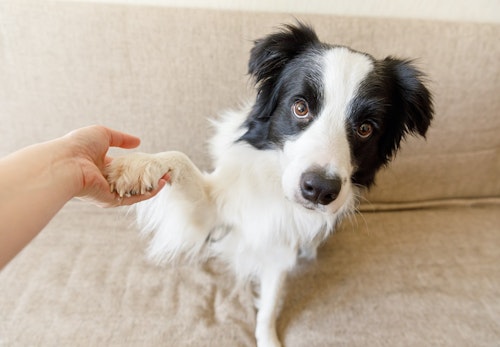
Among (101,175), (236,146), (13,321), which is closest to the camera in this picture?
(101,175)

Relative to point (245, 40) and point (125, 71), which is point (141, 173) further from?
point (245, 40)

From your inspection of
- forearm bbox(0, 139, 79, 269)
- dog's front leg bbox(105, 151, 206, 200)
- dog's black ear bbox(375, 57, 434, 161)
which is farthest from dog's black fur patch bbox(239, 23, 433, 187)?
forearm bbox(0, 139, 79, 269)

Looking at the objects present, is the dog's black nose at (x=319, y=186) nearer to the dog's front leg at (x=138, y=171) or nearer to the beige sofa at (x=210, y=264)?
the dog's front leg at (x=138, y=171)

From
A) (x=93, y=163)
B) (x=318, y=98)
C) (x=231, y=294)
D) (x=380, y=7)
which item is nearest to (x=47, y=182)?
(x=93, y=163)

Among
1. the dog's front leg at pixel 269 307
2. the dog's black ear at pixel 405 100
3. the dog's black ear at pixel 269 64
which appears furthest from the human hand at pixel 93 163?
the dog's black ear at pixel 405 100

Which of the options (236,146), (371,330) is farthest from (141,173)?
(371,330)

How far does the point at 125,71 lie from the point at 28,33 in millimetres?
453

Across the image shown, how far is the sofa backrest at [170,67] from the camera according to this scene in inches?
66.2

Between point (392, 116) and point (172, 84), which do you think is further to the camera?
point (172, 84)

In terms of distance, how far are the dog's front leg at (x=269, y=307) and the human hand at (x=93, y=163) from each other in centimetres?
74

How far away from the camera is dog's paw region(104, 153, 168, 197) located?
1146mm

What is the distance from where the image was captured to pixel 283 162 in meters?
1.35

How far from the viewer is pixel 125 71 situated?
1.78 m

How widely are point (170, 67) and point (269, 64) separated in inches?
24.9
